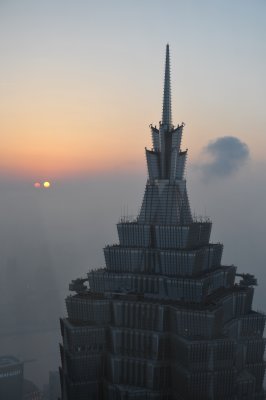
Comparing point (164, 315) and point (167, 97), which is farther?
point (167, 97)

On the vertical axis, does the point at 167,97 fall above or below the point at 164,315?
above

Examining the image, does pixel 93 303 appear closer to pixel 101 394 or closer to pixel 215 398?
pixel 101 394

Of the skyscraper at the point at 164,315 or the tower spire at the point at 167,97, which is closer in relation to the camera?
the skyscraper at the point at 164,315

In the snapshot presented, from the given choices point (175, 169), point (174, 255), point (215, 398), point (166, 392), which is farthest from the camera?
point (175, 169)

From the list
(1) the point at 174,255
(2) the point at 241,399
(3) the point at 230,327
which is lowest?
(2) the point at 241,399

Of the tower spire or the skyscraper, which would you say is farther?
the tower spire

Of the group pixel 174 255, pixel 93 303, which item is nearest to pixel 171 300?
pixel 174 255

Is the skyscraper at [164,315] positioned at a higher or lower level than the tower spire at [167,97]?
lower

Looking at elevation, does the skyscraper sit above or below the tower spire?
below
